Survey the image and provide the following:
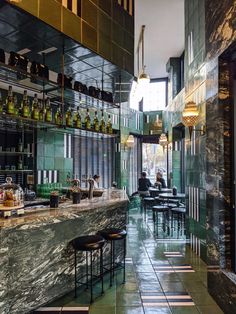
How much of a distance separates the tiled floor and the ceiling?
5.12m

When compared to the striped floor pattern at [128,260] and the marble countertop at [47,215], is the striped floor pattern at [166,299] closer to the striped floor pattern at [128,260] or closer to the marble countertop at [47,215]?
the striped floor pattern at [128,260]

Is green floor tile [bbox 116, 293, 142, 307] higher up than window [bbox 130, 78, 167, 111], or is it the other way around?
window [bbox 130, 78, 167, 111]

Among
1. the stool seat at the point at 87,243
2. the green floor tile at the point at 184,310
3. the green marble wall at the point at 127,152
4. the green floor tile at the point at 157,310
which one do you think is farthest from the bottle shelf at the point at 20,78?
the green marble wall at the point at 127,152

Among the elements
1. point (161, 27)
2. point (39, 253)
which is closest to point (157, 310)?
point (39, 253)

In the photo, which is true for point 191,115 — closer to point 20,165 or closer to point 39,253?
point 39,253

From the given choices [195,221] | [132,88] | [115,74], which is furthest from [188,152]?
[115,74]

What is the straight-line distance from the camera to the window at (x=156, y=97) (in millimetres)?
11516

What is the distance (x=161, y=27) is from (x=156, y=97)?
186 inches

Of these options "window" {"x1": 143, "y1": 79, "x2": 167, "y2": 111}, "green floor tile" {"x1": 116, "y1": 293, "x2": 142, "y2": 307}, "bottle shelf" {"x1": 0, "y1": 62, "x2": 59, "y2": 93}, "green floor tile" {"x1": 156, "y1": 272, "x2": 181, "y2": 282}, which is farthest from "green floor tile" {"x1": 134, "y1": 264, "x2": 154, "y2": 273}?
"window" {"x1": 143, "y1": 79, "x2": 167, "y2": 111}

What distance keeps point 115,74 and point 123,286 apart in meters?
3.41

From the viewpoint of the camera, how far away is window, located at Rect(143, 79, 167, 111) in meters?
11.5

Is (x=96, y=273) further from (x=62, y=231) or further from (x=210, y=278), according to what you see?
(x=210, y=278)

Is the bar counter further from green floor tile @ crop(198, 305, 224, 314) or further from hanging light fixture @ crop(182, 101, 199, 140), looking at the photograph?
hanging light fixture @ crop(182, 101, 199, 140)

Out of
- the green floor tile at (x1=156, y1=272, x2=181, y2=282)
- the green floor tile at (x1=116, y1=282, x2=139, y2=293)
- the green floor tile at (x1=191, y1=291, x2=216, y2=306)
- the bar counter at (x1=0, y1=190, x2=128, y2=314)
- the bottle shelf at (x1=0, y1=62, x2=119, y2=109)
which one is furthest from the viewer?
the green floor tile at (x1=156, y1=272, x2=181, y2=282)
